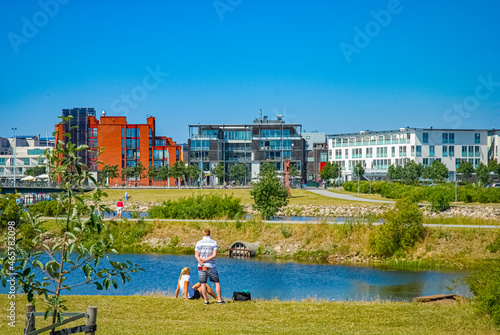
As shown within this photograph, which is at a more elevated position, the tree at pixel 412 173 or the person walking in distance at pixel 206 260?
the tree at pixel 412 173

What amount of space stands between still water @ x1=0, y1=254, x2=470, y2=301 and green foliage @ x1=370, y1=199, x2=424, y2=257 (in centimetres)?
262

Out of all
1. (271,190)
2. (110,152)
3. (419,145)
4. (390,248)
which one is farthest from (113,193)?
(390,248)

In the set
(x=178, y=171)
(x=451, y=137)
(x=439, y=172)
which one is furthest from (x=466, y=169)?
(x=178, y=171)

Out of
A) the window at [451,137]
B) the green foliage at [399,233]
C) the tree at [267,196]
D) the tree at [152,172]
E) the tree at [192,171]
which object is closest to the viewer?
the green foliage at [399,233]

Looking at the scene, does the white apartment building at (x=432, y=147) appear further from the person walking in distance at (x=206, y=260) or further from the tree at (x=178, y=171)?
the person walking in distance at (x=206, y=260)

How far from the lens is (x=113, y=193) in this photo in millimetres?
83625

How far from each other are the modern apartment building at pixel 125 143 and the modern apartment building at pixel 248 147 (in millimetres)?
9385

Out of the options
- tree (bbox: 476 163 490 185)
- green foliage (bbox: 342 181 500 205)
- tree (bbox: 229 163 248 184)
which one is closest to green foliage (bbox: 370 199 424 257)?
green foliage (bbox: 342 181 500 205)

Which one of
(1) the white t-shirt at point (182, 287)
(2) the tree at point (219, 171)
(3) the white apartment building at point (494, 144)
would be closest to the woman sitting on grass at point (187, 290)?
(1) the white t-shirt at point (182, 287)

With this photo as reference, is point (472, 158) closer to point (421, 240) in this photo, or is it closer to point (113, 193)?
point (113, 193)

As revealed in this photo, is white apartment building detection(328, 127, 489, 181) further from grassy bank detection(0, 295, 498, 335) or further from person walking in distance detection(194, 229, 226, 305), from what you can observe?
person walking in distance detection(194, 229, 226, 305)

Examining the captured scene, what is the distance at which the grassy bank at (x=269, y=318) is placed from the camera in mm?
11453

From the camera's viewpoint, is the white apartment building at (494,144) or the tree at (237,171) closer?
the white apartment building at (494,144)

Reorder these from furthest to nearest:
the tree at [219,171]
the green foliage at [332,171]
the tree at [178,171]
Result: the tree at [219,171] < the tree at [178,171] < the green foliage at [332,171]
